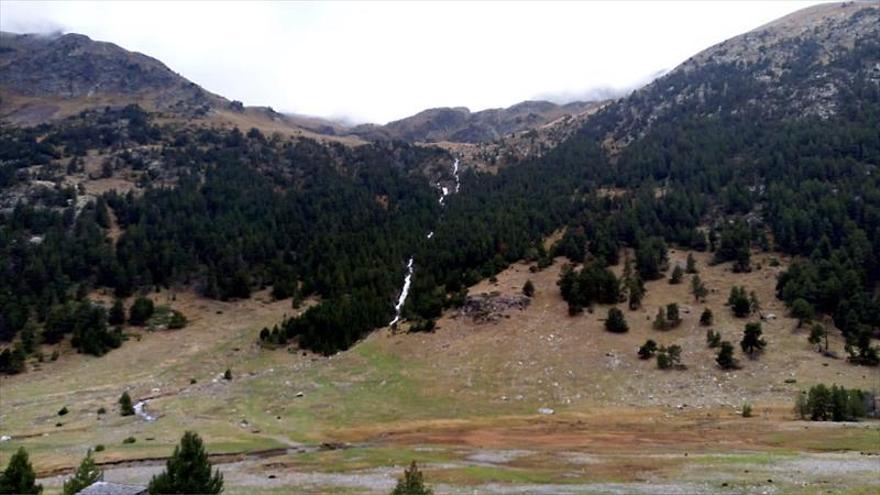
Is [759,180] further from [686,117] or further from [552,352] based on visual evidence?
[552,352]

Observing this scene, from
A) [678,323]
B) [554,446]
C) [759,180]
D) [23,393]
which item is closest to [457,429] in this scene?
[554,446]

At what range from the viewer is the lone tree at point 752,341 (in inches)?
3307

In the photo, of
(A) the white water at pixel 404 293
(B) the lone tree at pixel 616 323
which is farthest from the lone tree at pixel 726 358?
(A) the white water at pixel 404 293

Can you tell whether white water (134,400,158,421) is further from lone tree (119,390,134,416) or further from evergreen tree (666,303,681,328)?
evergreen tree (666,303,681,328)

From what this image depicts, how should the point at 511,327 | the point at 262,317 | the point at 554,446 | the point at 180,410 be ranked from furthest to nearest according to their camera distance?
the point at 262,317 → the point at 511,327 → the point at 180,410 → the point at 554,446

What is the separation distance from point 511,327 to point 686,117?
127469mm

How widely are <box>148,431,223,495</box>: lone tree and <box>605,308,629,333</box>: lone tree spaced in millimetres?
76482

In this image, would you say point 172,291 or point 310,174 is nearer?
point 172,291

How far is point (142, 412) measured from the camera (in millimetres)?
71438

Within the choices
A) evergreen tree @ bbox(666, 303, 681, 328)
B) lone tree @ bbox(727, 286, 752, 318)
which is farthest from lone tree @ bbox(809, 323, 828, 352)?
evergreen tree @ bbox(666, 303, 681, 328)

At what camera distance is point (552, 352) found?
91188 millimetres

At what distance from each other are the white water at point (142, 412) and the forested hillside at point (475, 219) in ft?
95.3

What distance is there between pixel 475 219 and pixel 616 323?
186 feet

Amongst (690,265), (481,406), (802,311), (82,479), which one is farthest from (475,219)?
(82,479)
